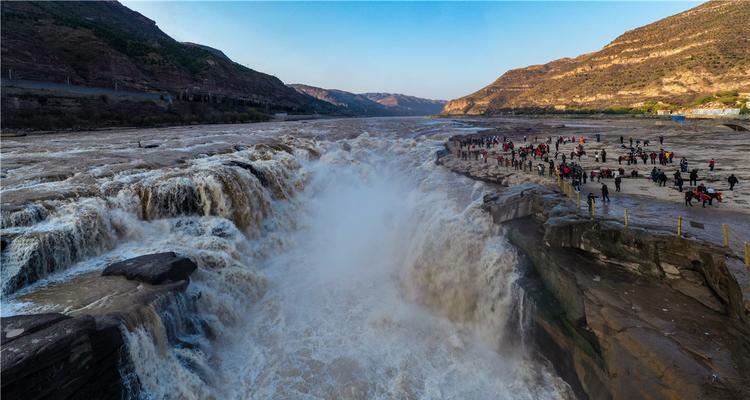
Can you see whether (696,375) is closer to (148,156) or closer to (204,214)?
(204,214)

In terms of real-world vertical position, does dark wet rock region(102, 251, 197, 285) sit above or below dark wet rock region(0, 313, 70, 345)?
below

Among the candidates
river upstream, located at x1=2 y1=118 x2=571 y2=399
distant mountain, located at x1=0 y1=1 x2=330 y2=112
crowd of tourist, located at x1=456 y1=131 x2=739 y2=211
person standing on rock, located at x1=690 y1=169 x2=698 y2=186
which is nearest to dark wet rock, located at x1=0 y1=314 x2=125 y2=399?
river upstream, located at x1=2 y1=118 x2=571 y2=399

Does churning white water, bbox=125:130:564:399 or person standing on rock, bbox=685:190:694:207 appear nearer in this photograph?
churning white water, bbox=125:130:564:399

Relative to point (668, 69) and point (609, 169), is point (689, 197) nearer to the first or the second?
point (609, 169)

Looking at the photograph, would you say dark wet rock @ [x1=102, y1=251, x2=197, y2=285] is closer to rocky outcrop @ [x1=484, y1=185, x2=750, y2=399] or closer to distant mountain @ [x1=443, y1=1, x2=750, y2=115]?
rocky outcrop @ [x1=484, y1=185, x2=750, y2=399]

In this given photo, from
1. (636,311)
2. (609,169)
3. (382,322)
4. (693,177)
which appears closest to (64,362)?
(382,322)

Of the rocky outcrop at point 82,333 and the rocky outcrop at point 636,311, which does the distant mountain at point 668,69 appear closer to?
the rocky outcrop at point 636,311
